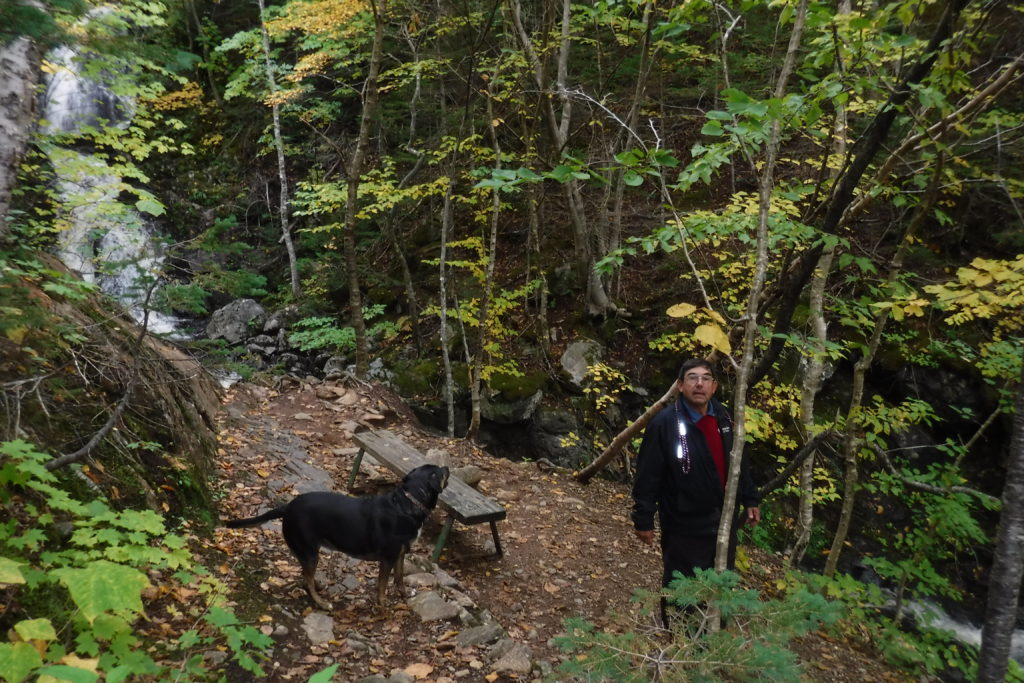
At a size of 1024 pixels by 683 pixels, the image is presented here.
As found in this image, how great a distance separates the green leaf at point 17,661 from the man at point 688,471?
114 inches

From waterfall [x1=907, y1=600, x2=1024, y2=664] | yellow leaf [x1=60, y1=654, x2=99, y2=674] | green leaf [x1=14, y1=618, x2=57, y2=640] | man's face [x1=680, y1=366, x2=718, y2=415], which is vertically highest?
man's face [x1=680, y1=366, x2=718, y2=415]

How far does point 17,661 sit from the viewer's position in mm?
1719

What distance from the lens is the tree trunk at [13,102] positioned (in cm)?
294

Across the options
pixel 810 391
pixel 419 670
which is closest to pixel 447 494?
pixel 419 670

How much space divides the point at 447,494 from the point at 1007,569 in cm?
386

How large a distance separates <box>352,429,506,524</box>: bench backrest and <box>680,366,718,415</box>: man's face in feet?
7.31

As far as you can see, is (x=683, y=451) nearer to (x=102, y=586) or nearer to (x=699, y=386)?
(x=699, y=386)

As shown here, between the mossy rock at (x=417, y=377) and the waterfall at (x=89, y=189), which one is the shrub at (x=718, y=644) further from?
the mossy rock at (x=417, y=377)

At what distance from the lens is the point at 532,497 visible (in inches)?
273

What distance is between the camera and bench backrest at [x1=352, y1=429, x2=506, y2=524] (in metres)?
4.70

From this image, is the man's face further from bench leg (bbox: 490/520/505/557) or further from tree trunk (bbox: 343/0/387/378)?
tree trunk (bbox: 343/0/387/378)

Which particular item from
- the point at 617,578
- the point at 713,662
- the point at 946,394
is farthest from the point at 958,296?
the point at 946,394

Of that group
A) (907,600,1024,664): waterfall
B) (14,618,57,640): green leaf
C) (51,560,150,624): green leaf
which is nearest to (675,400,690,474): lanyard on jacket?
(51,560,150,624): green leaf

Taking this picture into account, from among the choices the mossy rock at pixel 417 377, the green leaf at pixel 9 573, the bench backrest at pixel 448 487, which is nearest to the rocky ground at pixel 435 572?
the bench backrest at pixel 448 487
